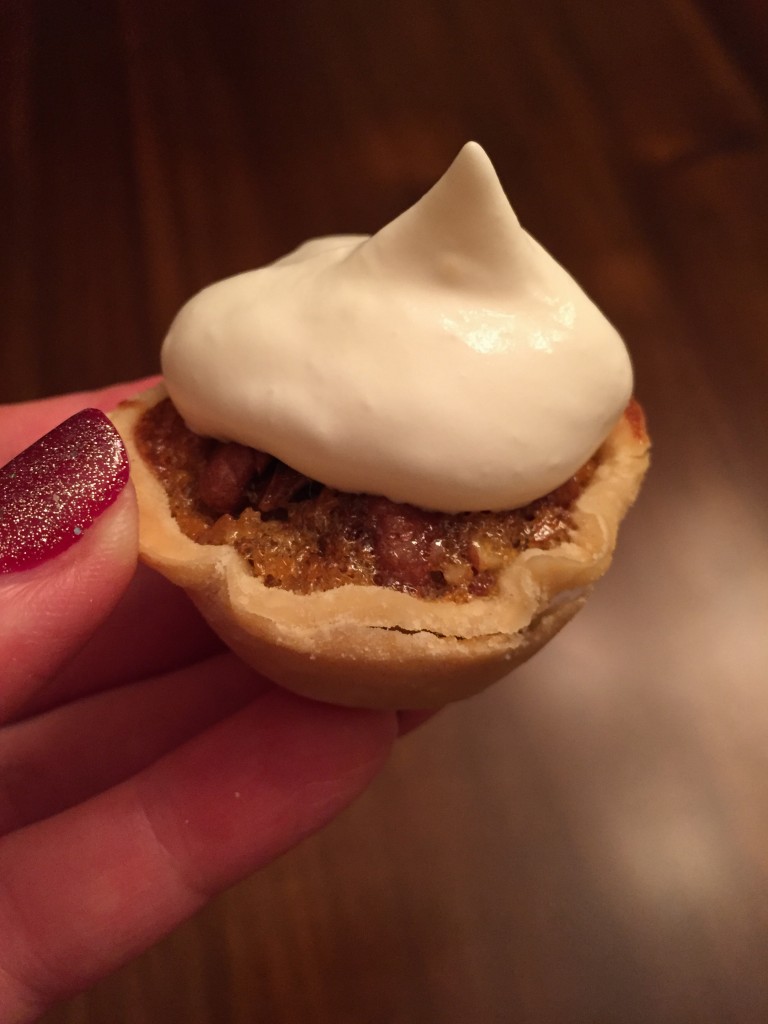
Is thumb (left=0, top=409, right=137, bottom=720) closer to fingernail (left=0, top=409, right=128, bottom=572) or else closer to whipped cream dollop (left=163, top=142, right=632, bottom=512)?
fingernail (left=0, top=409, right=128, bottom=572)

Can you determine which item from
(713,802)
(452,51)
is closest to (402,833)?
(713,802)

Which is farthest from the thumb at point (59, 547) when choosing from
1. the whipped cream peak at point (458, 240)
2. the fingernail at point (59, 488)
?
the whipped cream peak at point (458, 240)

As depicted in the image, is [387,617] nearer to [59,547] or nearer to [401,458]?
[401,458]

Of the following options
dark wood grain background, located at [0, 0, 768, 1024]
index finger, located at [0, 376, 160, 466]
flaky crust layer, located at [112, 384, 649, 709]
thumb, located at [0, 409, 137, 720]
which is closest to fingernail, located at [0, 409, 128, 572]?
thumb, located at [0, 409, 137, 720]

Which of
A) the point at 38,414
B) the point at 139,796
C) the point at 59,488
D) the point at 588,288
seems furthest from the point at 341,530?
the point at 588,288

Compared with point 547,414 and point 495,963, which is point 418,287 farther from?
point 495,963
